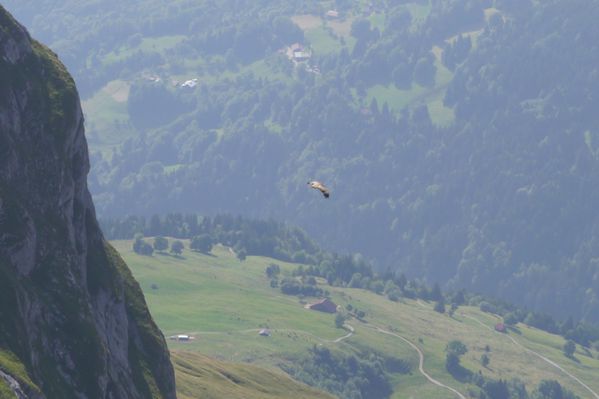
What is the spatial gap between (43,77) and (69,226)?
489 inches

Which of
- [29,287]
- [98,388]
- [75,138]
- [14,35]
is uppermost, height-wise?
[14,35]

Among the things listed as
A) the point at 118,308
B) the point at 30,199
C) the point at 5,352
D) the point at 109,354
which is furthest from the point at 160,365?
the point at 5,352

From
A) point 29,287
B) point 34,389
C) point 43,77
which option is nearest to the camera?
point 34,389

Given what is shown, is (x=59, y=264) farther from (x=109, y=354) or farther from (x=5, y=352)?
(x=5, y=352)

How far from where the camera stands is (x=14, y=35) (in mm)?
110125

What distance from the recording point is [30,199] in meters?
104

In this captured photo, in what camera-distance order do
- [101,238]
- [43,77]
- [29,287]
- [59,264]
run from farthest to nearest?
[101,238], [43,77], [59,264], [29,287]

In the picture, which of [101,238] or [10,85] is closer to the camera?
[10,85]

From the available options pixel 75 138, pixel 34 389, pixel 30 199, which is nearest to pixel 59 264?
pixel 30 199

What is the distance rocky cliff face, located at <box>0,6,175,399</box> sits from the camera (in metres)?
92.8

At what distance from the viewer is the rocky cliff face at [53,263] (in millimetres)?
92750

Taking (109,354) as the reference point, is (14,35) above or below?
above

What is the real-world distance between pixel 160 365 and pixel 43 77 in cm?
3022

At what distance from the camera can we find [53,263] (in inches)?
4060
